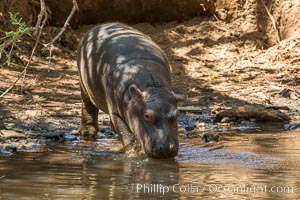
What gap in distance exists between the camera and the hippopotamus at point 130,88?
6.84 metres

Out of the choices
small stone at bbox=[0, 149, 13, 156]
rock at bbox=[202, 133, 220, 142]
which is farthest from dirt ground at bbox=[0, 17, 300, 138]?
rock at bbox=[202, 133, 220, 142]

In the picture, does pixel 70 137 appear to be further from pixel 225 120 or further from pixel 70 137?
pixel 225 120

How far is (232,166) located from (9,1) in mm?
7376

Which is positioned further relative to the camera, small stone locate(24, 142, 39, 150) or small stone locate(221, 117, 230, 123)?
small stone locate(221, 117, 230, 123)

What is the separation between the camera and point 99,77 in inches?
316

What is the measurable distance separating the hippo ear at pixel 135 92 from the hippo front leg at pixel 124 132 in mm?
482

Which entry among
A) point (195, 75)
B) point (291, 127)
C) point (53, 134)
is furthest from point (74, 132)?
point (195, 75)

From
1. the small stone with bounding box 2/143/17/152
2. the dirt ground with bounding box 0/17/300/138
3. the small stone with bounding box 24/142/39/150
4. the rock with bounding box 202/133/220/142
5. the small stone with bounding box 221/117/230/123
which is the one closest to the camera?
the small stone with bounding box 2/143/17/152

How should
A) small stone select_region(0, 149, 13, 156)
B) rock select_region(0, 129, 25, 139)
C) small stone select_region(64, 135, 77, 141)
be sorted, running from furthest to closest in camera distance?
small stone select_region(64, 135, 77, 141), rock select_region(0, 129, 25, 139), small stone select_region(0, 149, 13, 156)

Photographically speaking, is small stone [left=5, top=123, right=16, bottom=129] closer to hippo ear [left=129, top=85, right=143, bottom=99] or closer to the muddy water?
the muddy water

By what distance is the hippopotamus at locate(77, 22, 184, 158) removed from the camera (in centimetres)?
684

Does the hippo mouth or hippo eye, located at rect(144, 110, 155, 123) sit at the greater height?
hippo eye, located at rect(144, 110, 155, 123)

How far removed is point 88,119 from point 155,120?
2.24 m

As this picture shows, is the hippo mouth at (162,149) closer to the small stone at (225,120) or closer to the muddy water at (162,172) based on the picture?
the muddy water at (162,172)
